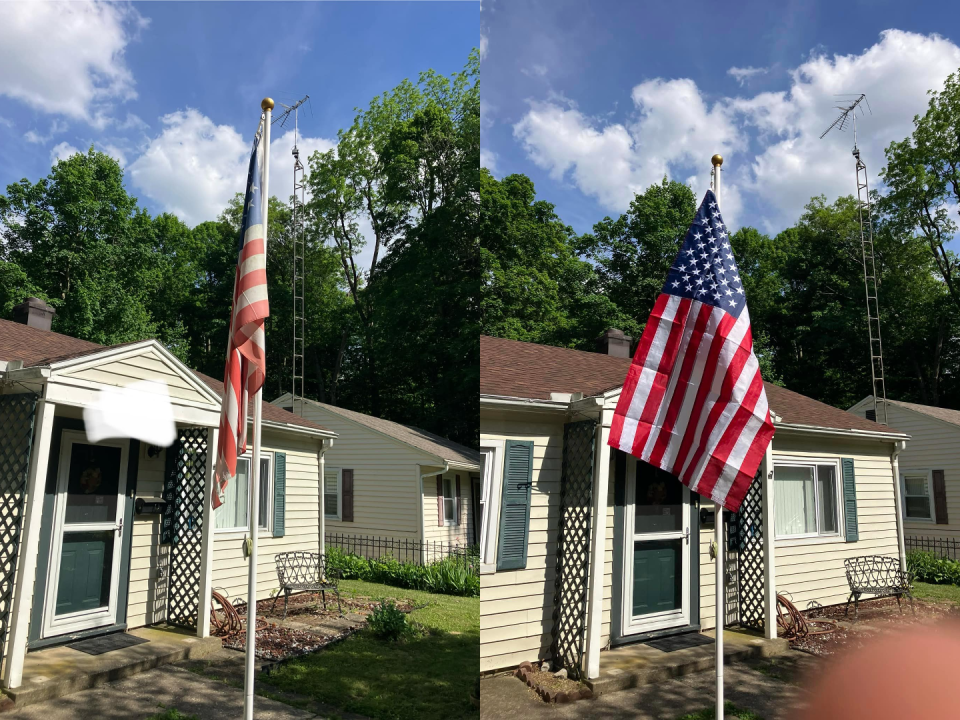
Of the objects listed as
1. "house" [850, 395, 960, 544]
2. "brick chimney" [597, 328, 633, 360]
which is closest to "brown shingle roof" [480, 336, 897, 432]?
"brick chimney" [597, 328, 633, 360]

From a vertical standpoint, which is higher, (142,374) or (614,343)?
(614,343)

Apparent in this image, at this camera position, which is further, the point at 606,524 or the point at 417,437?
the point at 417,437

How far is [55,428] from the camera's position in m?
4.32

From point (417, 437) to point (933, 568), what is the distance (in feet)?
20.1

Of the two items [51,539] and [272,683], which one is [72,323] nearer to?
[51,539]

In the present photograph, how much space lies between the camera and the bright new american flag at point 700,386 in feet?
9.89

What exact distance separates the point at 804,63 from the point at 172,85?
17.8 ft

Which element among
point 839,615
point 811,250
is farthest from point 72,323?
point 839,615

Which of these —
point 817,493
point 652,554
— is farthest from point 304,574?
point 817,493

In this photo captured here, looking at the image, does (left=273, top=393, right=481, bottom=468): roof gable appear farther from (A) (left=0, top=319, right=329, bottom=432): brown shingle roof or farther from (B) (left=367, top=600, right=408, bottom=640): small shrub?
(A) (left=0, top=319, right=329, bottom=432): brown shingle roof

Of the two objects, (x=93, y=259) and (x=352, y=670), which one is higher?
(x=93, y=259)

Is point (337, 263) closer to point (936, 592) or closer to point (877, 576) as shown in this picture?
point (877, 576)

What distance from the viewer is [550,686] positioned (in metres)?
3.95

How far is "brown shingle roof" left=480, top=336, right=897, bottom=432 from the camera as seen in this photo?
14.3 feet
